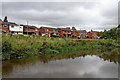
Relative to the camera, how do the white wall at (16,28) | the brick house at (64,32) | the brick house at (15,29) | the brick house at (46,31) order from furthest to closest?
the brick house at (64,32), the brick house at (46,31), the white wall at (16,28), the brick house at (15,29)

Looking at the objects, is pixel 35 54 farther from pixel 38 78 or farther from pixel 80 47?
pixel 80 47

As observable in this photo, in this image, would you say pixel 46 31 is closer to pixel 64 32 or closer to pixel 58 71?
pixel 64 32

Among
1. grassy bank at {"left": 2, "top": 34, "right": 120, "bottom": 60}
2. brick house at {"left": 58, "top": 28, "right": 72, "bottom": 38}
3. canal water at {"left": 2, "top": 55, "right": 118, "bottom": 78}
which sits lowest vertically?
canal water at {"left": 2, "top": 55, "right": 118, "bottom": 78}

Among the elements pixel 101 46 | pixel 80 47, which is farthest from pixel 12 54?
pixel 101 46

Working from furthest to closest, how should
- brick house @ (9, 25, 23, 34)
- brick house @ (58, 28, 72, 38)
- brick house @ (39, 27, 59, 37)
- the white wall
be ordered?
1. brick house @ (58, 28, 72, 38)
2. brick house @ (39, 27, 59, 37)
3. the white wall
4. brick house @ (9, 25, 23, 34)

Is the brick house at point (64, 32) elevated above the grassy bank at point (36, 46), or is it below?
above

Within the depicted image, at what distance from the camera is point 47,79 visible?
7133 mm

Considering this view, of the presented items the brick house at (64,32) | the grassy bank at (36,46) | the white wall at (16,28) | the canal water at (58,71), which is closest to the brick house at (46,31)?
the brick house at (64,32)

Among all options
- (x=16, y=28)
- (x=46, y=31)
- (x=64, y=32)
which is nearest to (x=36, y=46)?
(x=16, y=28)

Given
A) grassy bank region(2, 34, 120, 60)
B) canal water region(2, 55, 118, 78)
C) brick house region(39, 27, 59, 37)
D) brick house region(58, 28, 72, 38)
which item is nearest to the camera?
canal water region(2, 55, 118, 78)

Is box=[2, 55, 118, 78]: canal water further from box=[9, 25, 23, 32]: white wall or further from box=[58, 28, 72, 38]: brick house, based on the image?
box=[58, 28, 72, 38]: brick house

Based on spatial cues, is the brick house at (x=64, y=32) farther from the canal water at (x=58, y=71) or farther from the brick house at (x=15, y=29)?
the canal water at (x=58, y=71)

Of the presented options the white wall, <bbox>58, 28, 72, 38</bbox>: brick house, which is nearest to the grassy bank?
the white wall

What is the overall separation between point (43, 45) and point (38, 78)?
39.2 feet
